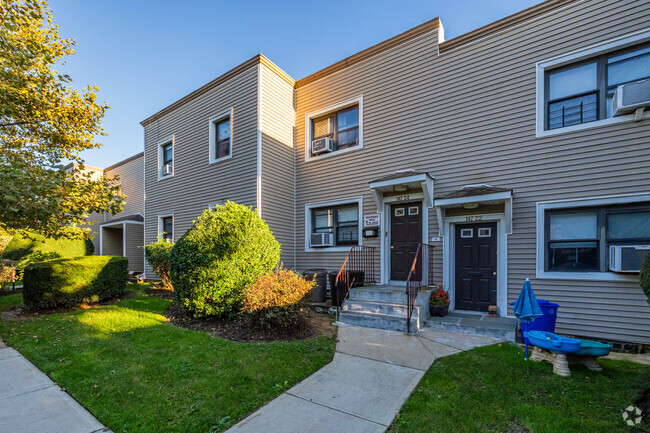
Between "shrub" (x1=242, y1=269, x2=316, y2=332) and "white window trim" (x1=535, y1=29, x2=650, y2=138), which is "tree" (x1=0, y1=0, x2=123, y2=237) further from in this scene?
"white window trim" (x1=535, y1=29, x2=650, y2=138)

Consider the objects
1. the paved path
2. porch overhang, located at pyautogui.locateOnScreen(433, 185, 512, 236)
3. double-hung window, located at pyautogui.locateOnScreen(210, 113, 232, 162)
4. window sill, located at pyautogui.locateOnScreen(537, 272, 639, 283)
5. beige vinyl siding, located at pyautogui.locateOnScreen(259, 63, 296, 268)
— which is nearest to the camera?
the paved path

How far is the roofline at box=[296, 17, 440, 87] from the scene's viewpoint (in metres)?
7.43

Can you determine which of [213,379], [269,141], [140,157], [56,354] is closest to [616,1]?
[269,141]

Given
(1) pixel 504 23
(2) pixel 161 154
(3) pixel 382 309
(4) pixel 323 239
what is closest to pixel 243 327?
(3) pixel 382 309

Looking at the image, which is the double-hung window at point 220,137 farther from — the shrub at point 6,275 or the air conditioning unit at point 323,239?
the shrub at point 6,275

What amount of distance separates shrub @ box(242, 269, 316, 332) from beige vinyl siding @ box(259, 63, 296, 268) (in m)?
3.46

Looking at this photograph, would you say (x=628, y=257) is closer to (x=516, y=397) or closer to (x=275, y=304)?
(x=516, y=397)

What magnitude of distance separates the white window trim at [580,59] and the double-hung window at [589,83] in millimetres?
109

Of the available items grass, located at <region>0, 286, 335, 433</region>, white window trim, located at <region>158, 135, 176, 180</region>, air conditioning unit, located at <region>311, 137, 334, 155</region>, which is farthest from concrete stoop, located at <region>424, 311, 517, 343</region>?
white window trim, located at <region>158, 135, 176, 180</region>

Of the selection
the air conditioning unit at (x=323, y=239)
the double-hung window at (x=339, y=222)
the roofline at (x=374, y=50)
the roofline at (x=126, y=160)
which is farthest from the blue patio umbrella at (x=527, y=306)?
the roofline at (x=126, y=160)

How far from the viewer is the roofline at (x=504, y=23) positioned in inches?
240

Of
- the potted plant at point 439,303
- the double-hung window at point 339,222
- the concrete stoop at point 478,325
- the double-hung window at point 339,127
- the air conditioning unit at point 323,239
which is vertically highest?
the double-hung window at point 339,127

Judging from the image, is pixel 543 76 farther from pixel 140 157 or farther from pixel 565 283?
pixel 140 157

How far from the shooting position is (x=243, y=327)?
559cm
